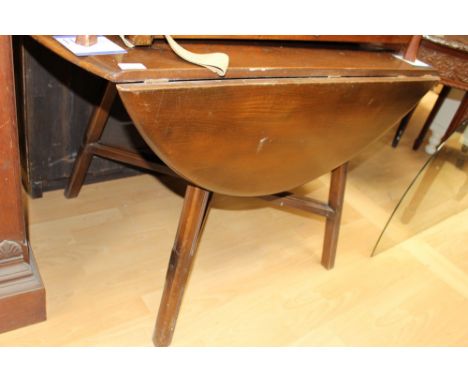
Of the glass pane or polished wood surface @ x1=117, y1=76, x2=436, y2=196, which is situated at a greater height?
polished wood surface @ x1=117, y1=76, x2=436, y2=196

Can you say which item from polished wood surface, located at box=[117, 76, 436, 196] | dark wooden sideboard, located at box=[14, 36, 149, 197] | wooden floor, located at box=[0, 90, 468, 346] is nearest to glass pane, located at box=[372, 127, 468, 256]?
wooden floor, located at box=[0, 90, 468, 346]

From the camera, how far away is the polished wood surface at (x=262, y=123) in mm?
794

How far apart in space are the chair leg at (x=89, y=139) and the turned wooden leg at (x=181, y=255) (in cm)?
48

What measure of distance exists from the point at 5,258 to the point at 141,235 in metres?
0.48

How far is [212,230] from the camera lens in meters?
1.55

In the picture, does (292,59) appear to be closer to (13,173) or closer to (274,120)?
(274,120)

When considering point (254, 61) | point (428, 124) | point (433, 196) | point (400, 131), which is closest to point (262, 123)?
point (254, 61)

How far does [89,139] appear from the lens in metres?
1.40

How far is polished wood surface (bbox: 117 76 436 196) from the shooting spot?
2.61ft

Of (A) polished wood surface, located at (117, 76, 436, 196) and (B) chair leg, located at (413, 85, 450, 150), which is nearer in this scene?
(A) polished wood surface, located at (117, 76, 436, 196)

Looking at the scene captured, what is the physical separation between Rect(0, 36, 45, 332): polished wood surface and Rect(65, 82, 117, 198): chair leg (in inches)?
17.0

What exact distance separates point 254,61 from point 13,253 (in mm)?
716

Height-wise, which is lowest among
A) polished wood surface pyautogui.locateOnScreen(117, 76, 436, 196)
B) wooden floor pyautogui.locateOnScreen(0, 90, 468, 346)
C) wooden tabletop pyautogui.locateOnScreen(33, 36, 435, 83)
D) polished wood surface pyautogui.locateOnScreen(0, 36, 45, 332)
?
wooden floor pyautogui.locateOnScreen(0, 90, 468, 346)

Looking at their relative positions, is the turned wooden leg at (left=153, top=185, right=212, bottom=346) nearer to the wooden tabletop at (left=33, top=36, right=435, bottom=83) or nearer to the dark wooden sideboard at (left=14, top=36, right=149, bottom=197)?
the wooden tabletop at (left=33, top=36, right=435, bottom=83)
